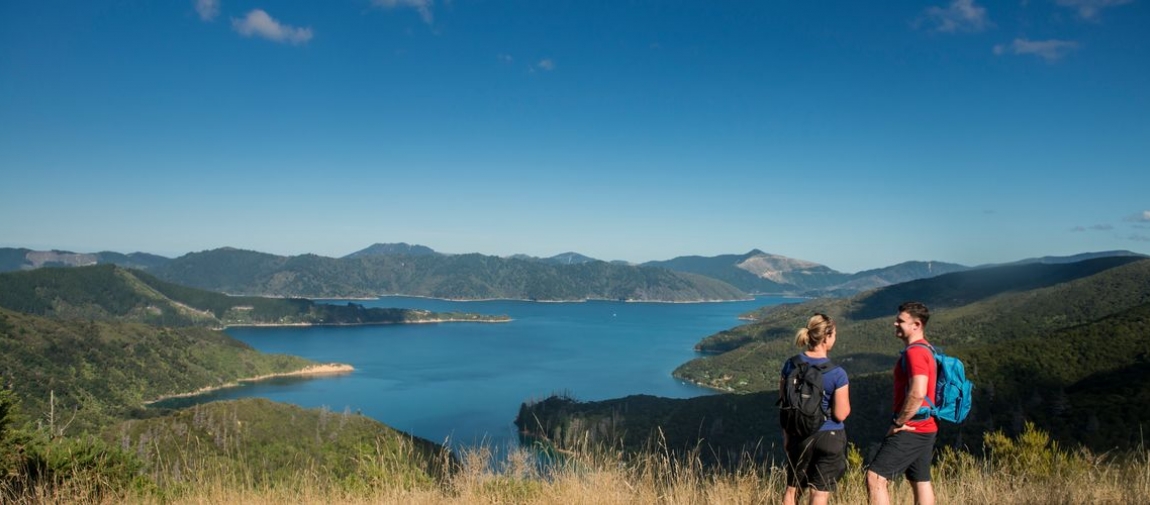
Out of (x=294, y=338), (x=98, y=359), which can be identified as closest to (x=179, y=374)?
(x=98, y=359)

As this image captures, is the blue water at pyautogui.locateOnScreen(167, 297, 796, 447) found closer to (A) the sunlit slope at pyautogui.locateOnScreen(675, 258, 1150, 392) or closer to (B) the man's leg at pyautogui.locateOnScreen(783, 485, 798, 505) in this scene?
(A) the sunlit slope at pyautogui.locateOnScreen(675, 258, 1150, 392)

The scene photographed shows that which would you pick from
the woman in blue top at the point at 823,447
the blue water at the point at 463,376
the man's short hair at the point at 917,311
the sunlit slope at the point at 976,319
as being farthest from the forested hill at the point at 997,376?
the blue water at the point at 463,376

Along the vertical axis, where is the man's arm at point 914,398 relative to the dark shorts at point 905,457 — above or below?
above

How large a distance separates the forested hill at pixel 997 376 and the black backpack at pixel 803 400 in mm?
465

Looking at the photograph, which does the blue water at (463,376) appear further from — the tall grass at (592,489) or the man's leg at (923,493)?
the man's leg at (923,493)

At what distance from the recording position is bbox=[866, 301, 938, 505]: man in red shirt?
172 inches

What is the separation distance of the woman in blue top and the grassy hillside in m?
104

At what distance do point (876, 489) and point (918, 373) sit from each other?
799 millimetres

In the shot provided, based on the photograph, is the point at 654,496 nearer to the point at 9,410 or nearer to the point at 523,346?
the point at 9,410

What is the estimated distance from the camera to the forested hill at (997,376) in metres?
33.4

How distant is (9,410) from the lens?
369 inches

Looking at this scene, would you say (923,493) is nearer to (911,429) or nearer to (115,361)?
(911,429)

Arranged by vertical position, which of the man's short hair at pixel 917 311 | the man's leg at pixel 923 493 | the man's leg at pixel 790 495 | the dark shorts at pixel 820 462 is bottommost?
the man's leg at pixel 923 493

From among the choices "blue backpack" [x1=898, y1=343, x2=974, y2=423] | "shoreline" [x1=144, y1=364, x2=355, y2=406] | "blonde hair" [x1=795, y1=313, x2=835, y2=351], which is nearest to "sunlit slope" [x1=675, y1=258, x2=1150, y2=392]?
"shoreline" [x1=144, y1=364, x2=355, y2=406]
